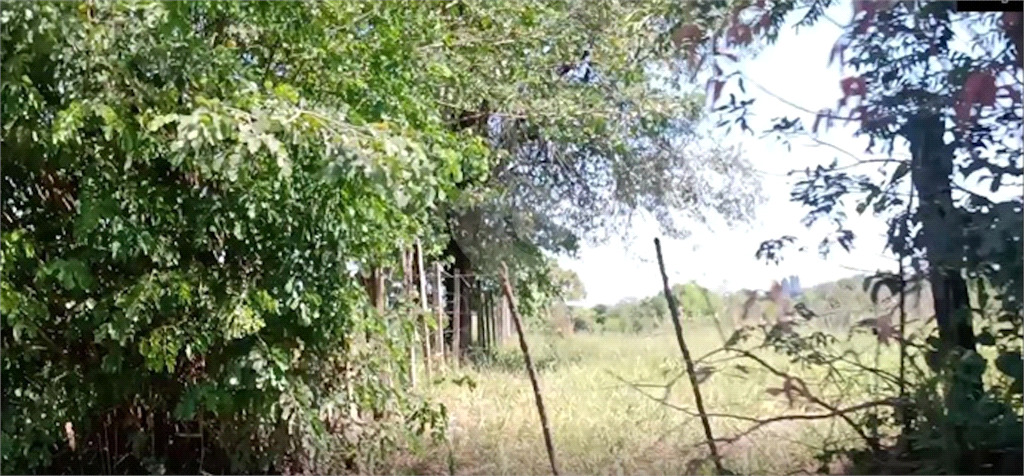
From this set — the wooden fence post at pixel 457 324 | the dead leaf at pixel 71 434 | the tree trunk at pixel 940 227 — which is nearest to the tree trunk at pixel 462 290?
the wooden fence post at pixel 457 324

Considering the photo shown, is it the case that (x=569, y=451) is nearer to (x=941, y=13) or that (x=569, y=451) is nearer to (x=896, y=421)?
(x=896, y=421)

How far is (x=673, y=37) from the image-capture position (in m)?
1.59

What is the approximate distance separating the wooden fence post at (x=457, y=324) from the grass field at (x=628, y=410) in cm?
3

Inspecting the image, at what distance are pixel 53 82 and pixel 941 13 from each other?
4.78ft

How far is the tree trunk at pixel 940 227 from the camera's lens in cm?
146

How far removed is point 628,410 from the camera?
1.60 metres

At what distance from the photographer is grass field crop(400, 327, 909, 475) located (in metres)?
1.52

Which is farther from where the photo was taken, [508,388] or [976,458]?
[508,388]

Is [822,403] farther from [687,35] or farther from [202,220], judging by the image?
[202,220]

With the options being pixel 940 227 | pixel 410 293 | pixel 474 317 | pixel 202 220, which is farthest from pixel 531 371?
pixel 940 227

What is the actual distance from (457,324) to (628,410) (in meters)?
0.37

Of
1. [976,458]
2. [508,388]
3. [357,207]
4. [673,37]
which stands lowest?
[976,458]

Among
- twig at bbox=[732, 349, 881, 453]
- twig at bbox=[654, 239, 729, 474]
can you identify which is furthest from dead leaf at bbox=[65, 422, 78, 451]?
twig at bbox=[732, 349, 881, 453]

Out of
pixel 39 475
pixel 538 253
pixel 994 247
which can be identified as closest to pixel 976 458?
pixel 994 247
